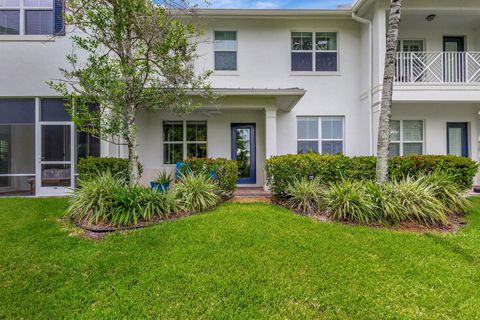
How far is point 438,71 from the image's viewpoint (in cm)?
1062

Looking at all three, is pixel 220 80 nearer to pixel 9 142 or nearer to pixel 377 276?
pixel 9 142

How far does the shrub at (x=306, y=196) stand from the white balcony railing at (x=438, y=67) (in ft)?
20.9

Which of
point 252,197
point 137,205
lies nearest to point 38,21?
point 137,205

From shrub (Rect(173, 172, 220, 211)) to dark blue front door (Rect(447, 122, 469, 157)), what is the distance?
10.2 meters

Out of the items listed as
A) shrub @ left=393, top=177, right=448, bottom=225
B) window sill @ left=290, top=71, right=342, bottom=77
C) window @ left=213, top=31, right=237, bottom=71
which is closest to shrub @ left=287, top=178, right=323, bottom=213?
shrub @ left=393, top=177, right=448, bottom=225

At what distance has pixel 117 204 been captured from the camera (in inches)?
235

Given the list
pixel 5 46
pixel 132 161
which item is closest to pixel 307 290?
pixel 132 161

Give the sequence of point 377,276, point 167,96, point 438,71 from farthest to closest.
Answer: point 438,71
point 167,96
point 377,276

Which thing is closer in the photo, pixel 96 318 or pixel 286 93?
pixel 96 318

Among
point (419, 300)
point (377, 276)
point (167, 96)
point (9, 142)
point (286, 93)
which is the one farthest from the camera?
point (9, 142)

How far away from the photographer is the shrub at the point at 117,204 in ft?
19.0

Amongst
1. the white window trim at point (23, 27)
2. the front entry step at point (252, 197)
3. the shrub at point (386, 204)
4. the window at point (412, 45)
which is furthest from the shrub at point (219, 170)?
the window at point (412, 45)

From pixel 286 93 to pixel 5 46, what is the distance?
978 cm

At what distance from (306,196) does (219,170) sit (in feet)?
8.71
